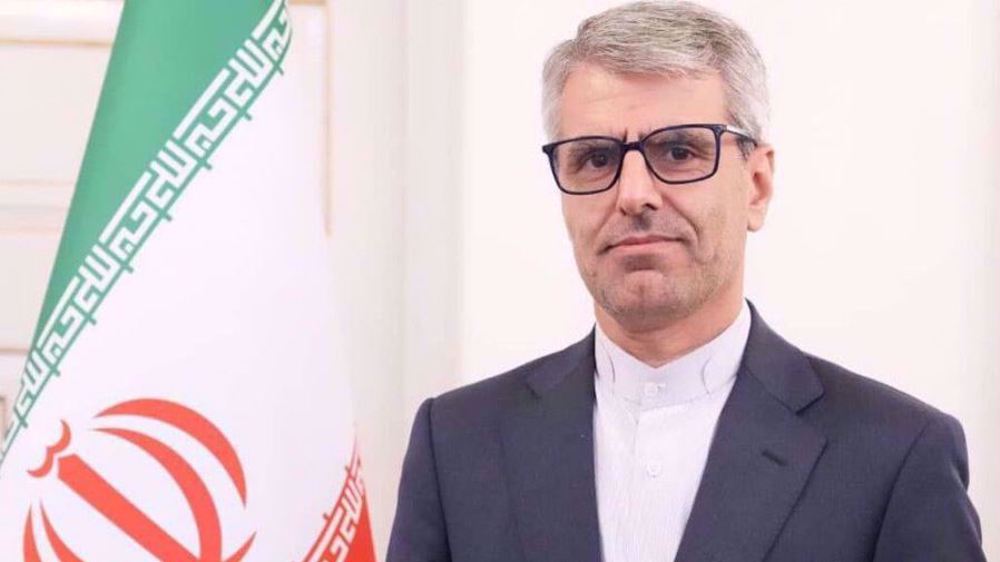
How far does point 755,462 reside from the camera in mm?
1057

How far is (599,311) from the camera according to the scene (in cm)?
113

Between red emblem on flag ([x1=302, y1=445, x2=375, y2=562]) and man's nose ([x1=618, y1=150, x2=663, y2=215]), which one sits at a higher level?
man's nose ([x1=618, y1=150, x2=663, y2=215])

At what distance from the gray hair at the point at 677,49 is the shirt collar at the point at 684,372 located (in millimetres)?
181

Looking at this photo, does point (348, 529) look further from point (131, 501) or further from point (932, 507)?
point (932, 507)

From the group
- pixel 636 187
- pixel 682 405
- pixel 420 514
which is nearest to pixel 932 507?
pixel 682 405

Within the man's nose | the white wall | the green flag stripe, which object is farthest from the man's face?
the white wall

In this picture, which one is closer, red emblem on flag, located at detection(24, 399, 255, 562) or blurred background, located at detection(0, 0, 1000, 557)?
red emblem on flag, located at detection(24, 399, 255, 562)

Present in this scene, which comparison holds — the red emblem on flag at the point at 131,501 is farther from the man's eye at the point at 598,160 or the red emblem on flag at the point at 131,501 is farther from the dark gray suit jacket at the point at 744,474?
the man's eye at the point at 598,160

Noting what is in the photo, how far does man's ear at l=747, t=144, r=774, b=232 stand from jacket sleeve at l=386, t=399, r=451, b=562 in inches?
14.2

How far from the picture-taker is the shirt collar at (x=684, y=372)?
111 centimetres

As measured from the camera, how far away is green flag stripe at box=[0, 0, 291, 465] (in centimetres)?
121

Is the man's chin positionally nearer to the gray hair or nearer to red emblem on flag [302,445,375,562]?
the gray hair

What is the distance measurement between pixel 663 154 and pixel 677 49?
0.28ft

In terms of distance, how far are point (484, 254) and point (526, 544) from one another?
0.53m
